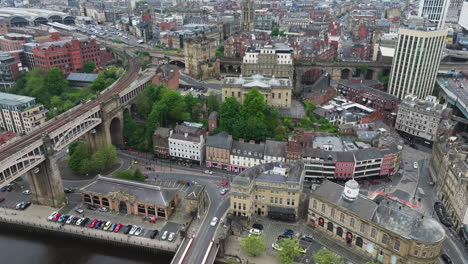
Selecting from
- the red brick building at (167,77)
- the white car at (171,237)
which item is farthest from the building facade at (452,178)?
the red brick building at (167,77)

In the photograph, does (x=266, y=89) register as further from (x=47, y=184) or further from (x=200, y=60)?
(x=47, y=184)

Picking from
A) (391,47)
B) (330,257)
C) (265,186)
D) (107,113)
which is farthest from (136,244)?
(391,47)

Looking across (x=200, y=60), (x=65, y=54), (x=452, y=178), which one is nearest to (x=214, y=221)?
(x=452, y=178)

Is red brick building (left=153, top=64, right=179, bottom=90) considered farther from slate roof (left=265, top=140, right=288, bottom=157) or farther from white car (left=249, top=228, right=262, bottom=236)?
white car (left=249, top=228, right=262, bottom=236)

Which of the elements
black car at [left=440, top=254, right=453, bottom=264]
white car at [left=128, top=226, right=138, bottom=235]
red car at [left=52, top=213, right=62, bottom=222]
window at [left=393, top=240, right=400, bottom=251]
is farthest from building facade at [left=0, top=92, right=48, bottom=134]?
black car at [left=440, top=254, right=453, bottom=264]

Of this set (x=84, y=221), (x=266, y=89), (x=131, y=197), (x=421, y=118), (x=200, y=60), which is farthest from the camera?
(x=200, y=60)

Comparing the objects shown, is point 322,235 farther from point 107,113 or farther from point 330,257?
point 107,113

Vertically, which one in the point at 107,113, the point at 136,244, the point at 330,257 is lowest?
the point at 136,244
